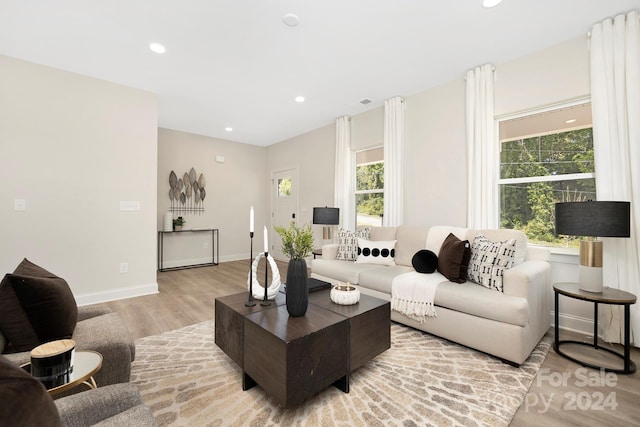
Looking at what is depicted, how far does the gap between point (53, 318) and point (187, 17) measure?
2.38 meters

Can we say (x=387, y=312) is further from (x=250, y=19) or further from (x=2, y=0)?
(x=2, y=0)

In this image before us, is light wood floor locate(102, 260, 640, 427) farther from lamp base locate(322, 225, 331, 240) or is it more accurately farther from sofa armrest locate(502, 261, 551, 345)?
lamp base locate(322, 225, 331, 240)

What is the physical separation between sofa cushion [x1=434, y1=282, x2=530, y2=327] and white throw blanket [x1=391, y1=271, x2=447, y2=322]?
→ 2.7 inches

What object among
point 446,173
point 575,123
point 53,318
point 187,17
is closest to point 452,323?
point 446,173

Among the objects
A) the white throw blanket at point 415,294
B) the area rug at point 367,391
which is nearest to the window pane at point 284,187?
the white throw blanket at point 415,294

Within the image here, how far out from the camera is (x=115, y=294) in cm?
348

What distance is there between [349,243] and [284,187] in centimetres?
311

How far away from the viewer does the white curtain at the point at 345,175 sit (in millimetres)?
4672

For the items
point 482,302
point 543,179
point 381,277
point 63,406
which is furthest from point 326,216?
point 63,406

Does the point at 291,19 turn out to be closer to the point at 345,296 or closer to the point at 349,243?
the point at 345,296

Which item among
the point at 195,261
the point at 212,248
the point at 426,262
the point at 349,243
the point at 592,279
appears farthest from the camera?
the point at 212,248

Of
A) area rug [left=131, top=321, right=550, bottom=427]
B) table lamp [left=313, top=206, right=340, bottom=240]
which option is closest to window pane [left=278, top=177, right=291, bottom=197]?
table lamp [left=313, top=206, right=340, bottom=240]

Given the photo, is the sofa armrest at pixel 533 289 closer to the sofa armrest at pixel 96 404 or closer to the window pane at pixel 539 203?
the window pane at pixel 539 203

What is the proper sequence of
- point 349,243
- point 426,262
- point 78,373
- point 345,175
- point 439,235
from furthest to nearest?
point 345,175, point 349,243, point 439,235, point 426,262, point 78,373
